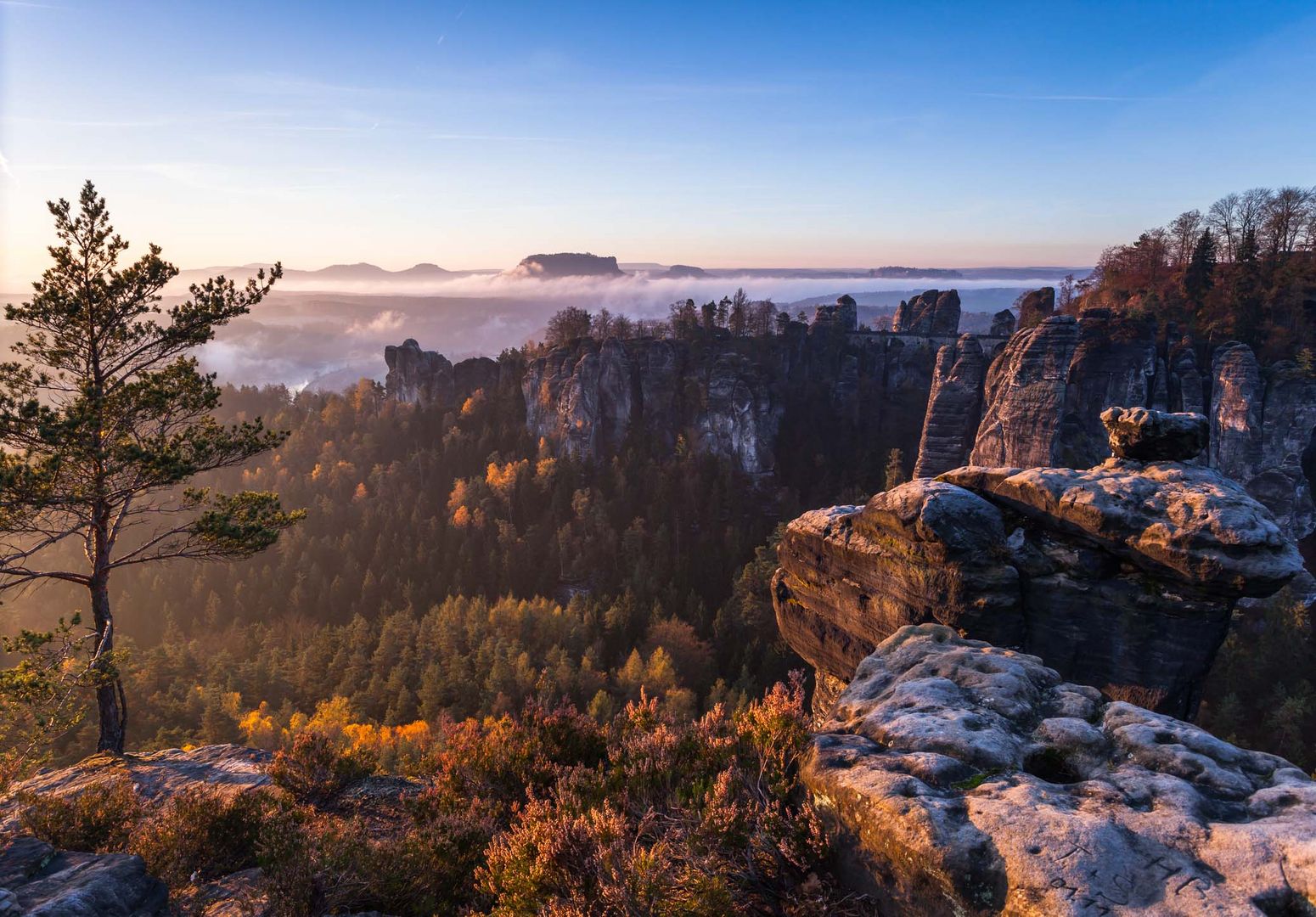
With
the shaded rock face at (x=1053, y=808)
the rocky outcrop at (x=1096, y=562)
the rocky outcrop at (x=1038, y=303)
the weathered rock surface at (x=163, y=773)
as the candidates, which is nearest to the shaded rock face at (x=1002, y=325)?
the rocky outcrop at (x=1038, y=303)

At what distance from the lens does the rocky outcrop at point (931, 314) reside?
97.4m

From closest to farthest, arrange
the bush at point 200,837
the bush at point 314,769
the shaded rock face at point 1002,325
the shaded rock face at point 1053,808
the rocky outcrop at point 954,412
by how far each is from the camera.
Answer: the shaded rock face at point 1053,808 < the bush at point 200,837 < the bush at point 314,769 < the rocky outcrop at point 954,412 < the shaded rock face at point 1002,325

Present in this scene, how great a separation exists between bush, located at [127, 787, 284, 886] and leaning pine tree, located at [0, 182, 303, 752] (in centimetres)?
541

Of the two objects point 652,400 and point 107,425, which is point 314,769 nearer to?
point 107,425

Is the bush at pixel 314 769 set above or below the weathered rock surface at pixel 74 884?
below

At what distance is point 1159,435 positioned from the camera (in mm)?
16234

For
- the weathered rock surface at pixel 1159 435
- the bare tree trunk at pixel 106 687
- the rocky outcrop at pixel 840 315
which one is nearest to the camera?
the bare tree trunk at pixel 106 687

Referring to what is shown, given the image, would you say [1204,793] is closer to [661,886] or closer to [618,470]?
[661,886]

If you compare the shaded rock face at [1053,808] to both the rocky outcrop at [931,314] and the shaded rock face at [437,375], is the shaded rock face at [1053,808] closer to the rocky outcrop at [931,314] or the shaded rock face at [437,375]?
the rocky outcrop at [931,314]

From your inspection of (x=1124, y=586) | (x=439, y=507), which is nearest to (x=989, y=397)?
(x=1124, y=586)

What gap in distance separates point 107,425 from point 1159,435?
2622cm

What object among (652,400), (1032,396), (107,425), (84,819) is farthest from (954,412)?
(84,819)

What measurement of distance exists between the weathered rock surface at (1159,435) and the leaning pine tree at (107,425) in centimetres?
2256

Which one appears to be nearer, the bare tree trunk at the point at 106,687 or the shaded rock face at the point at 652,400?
the bare tree trunk at the point at 106,687
